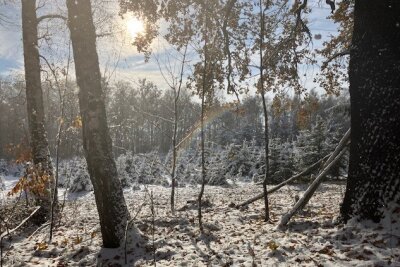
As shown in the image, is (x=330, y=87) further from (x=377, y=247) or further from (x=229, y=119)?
(x=229, y=119)

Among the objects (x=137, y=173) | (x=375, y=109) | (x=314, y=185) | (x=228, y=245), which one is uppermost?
(x=375, y=109)

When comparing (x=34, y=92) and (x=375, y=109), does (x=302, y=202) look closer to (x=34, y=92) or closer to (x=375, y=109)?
(x=375, y=109)

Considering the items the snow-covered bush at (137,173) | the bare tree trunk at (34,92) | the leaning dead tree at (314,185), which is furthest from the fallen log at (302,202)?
the snow-covered bush at (137,173)

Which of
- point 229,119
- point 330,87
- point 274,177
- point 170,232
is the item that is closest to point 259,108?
point 229,119

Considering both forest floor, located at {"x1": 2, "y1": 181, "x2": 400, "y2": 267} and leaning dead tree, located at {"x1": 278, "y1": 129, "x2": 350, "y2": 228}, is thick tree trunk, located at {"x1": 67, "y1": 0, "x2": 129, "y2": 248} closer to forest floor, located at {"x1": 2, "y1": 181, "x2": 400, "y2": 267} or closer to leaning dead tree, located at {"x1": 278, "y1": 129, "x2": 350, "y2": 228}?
forest floor, located at {"x1": 2, "y1": 181, "x2": 400, "y2": 267}

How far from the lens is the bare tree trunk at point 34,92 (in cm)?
884

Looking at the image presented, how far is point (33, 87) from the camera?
894cm

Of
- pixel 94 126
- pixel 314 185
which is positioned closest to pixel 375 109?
pixel 314 185

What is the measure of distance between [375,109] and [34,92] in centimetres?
790

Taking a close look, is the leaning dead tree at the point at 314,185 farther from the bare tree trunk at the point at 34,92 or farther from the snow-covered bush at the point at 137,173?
the snow-covered bush at the point at 137,173

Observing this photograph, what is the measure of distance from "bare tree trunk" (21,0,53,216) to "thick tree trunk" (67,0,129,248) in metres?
3.59

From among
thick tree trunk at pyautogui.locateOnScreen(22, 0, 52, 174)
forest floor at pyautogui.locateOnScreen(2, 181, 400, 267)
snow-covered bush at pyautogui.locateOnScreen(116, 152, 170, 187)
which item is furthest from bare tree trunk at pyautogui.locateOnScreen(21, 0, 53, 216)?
snow-covered bush at pyautogui.locateOnScreen(116, 152, 170, 187)

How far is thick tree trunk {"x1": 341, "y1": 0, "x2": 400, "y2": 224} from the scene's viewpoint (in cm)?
495

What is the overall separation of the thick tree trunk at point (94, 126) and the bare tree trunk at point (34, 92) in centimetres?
359
